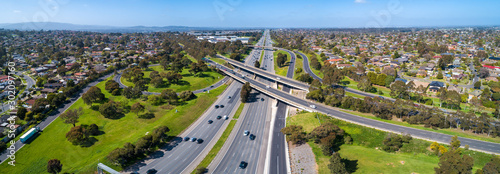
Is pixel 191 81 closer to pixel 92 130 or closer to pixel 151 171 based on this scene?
pixel 92 130

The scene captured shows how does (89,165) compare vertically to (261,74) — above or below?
below

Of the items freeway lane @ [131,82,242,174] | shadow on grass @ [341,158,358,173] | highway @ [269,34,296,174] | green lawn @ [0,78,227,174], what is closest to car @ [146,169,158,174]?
freeway lane @ [131,82,242,174]

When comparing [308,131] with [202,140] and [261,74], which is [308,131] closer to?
[202,140]

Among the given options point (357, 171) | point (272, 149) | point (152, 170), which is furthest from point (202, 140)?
point (357, 171)

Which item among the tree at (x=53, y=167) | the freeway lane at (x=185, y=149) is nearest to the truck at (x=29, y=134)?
the tree at (x=53, y=167)

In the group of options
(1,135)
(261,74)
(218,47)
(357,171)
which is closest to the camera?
(357,171)

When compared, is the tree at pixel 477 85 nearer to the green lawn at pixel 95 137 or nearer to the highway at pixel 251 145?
the highway at pixel 251 145

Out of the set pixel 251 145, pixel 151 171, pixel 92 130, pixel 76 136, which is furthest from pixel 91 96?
pixel 251 145
